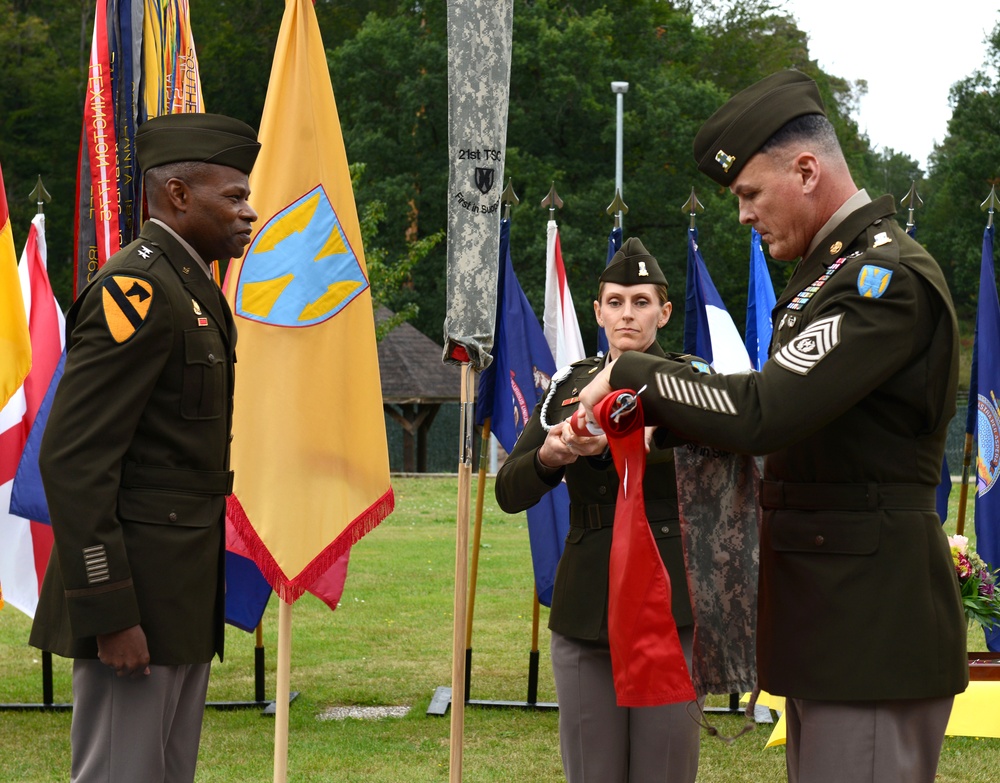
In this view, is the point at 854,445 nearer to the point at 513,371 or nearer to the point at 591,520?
the point at 591,520

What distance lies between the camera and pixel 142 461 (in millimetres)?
3361

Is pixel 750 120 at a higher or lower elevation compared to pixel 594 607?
higher

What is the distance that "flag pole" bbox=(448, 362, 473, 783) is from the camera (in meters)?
4.45

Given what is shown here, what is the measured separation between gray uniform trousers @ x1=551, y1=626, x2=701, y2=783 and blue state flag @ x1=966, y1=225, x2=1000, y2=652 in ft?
13.4

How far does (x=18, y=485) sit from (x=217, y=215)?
3.23m

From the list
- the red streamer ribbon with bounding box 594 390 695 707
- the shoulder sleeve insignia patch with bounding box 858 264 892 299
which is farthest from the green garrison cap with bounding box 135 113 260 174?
the shoulder sleeve insignia patch with bounding box 858 264 892 299

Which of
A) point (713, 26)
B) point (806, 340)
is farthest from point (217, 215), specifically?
point (713, 26)

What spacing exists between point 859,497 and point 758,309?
6.42 meters

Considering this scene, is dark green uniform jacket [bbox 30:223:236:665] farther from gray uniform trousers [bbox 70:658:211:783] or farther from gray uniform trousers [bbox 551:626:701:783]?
gray uniform trousers [bbox 551:626:701:783]

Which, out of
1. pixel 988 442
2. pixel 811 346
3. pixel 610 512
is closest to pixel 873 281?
pixel 811 346

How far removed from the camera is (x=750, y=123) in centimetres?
277

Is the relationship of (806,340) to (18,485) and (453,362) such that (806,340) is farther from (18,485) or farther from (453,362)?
(18,485)

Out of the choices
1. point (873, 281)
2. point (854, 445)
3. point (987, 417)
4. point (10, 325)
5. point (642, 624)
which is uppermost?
point (873, 281)

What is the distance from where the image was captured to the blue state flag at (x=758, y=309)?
881 centimetres
